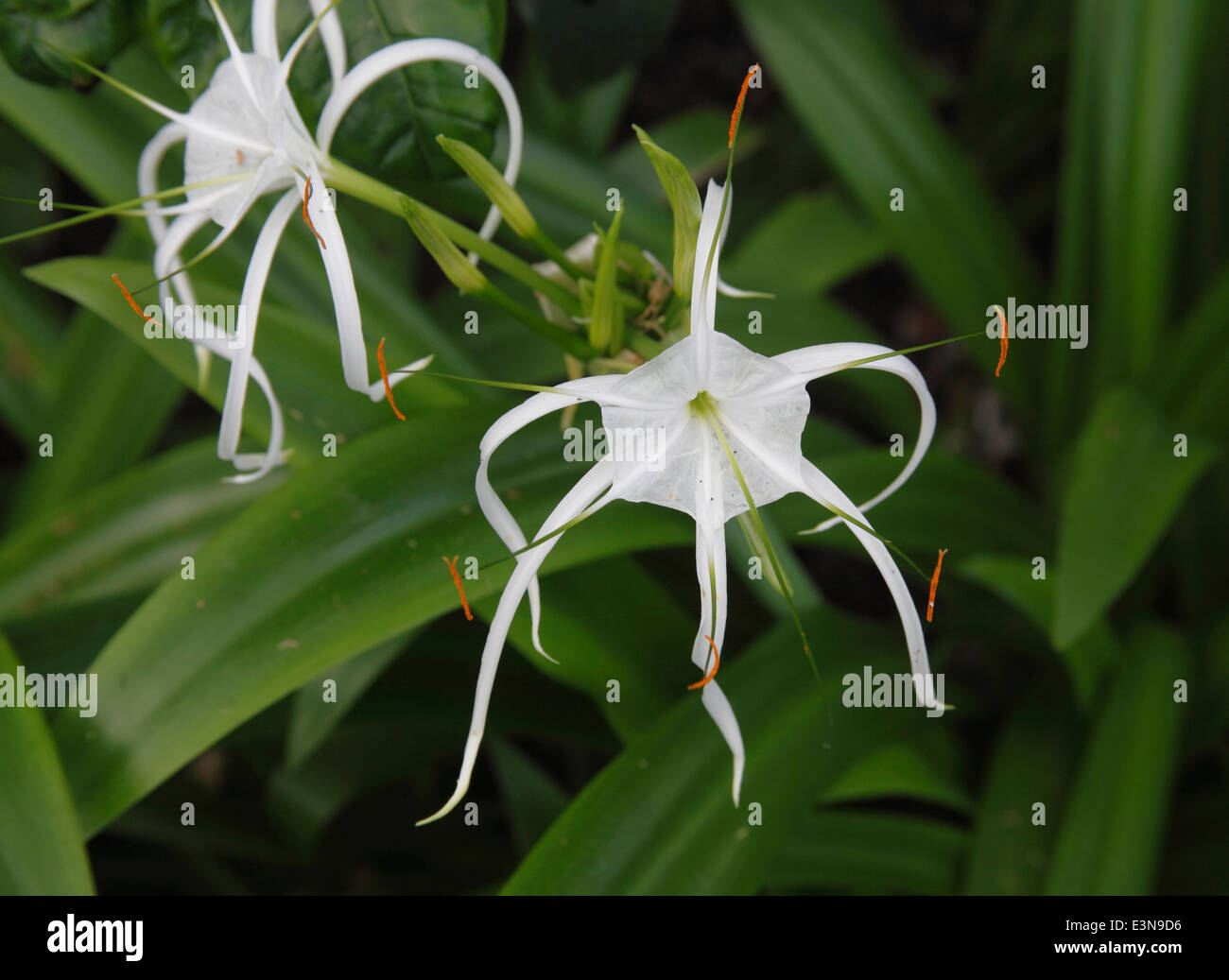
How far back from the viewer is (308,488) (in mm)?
568

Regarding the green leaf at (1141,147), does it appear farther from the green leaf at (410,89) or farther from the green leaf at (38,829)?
the green leaf at (38,829)

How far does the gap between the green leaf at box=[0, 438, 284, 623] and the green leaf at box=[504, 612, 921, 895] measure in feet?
1.25

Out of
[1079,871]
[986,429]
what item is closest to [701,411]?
[1079,871]

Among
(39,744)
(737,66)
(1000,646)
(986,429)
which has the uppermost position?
(737,66)

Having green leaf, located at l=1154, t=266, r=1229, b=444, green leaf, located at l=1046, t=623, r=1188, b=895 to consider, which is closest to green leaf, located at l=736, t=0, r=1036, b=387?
green leaf, located at l=1154, t=266, r=1229, b=444

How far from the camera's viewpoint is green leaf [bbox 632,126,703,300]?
1.19 feet

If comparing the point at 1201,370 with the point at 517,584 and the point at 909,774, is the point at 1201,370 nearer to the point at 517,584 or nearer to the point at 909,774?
the point at 909,774

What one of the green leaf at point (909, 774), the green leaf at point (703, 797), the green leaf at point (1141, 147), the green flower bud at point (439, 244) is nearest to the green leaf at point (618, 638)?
the green leaf at point (703, 797)

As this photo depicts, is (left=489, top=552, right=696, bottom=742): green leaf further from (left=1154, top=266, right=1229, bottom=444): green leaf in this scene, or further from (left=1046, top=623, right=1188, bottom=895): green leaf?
(left=1154, top=266, right=1229, bottom=444): green leaf

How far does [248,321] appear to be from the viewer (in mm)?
413

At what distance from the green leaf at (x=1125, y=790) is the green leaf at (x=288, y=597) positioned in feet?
1.38

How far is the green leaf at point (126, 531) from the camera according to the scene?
750mm
